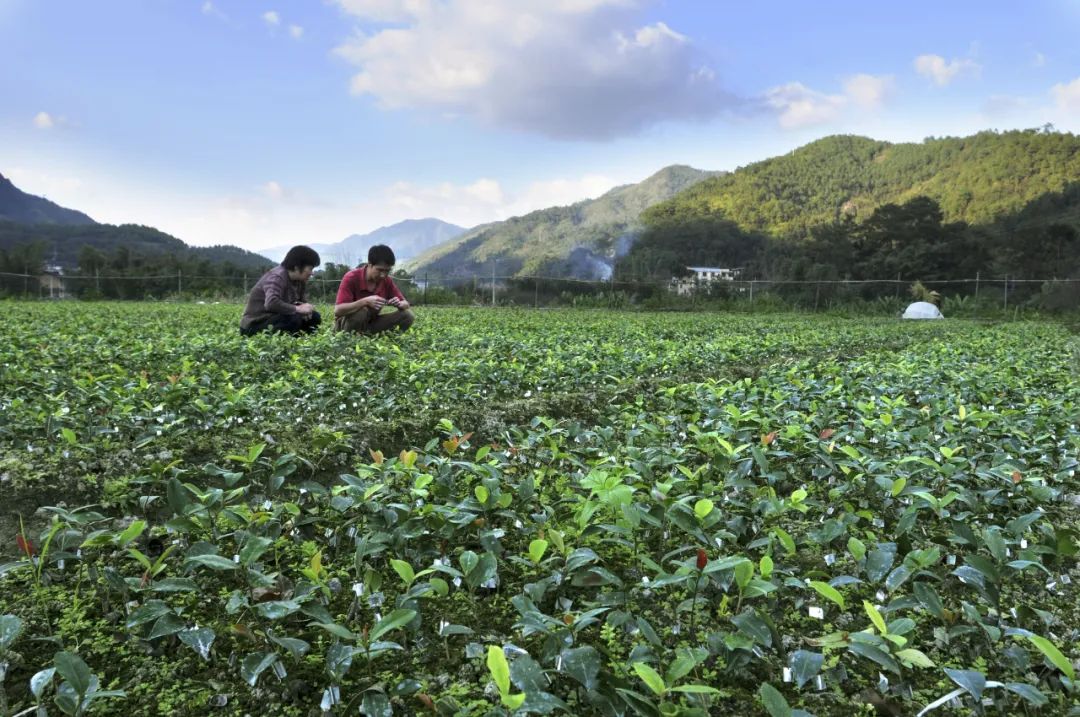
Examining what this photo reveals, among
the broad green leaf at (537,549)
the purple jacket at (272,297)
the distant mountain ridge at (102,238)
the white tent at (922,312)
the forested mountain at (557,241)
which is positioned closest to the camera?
the broad green leaf at (537,549)

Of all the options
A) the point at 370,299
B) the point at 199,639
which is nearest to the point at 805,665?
the point at 199,639

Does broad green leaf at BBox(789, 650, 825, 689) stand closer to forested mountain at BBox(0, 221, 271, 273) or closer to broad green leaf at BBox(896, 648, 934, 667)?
broad green leaf at BBox(896, 648, 934, 667)

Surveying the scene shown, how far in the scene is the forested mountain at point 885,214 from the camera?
37156 mm

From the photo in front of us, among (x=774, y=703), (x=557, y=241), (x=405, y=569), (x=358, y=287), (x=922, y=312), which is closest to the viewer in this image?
(x=774, y=703)

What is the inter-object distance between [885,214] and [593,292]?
26.1 m

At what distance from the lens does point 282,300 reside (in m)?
6.11

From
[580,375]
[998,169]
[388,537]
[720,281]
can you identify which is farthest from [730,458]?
[998,169]

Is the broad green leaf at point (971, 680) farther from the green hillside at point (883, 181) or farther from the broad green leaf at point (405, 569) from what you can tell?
the green hillside at point (883, 181)

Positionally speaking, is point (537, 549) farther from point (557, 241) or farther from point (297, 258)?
point (557, 241)

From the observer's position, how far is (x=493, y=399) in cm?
381

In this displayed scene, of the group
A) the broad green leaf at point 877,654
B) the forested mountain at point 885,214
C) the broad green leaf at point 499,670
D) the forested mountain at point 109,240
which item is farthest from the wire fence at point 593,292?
the forested mountain at point 109,240

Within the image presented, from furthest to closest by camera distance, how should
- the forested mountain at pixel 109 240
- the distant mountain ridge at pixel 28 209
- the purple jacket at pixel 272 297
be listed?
1. the distant mountain ridge at pixel 28 209
2. the forested mountain at pixel 109 240
3. the purple jacket at pixel 272 297

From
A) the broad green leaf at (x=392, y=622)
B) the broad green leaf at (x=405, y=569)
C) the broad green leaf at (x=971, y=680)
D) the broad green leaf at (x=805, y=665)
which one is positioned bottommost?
the broad green leaf at (x=805, y=665)

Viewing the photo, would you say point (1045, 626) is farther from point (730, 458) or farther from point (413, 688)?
point (413, 688)
